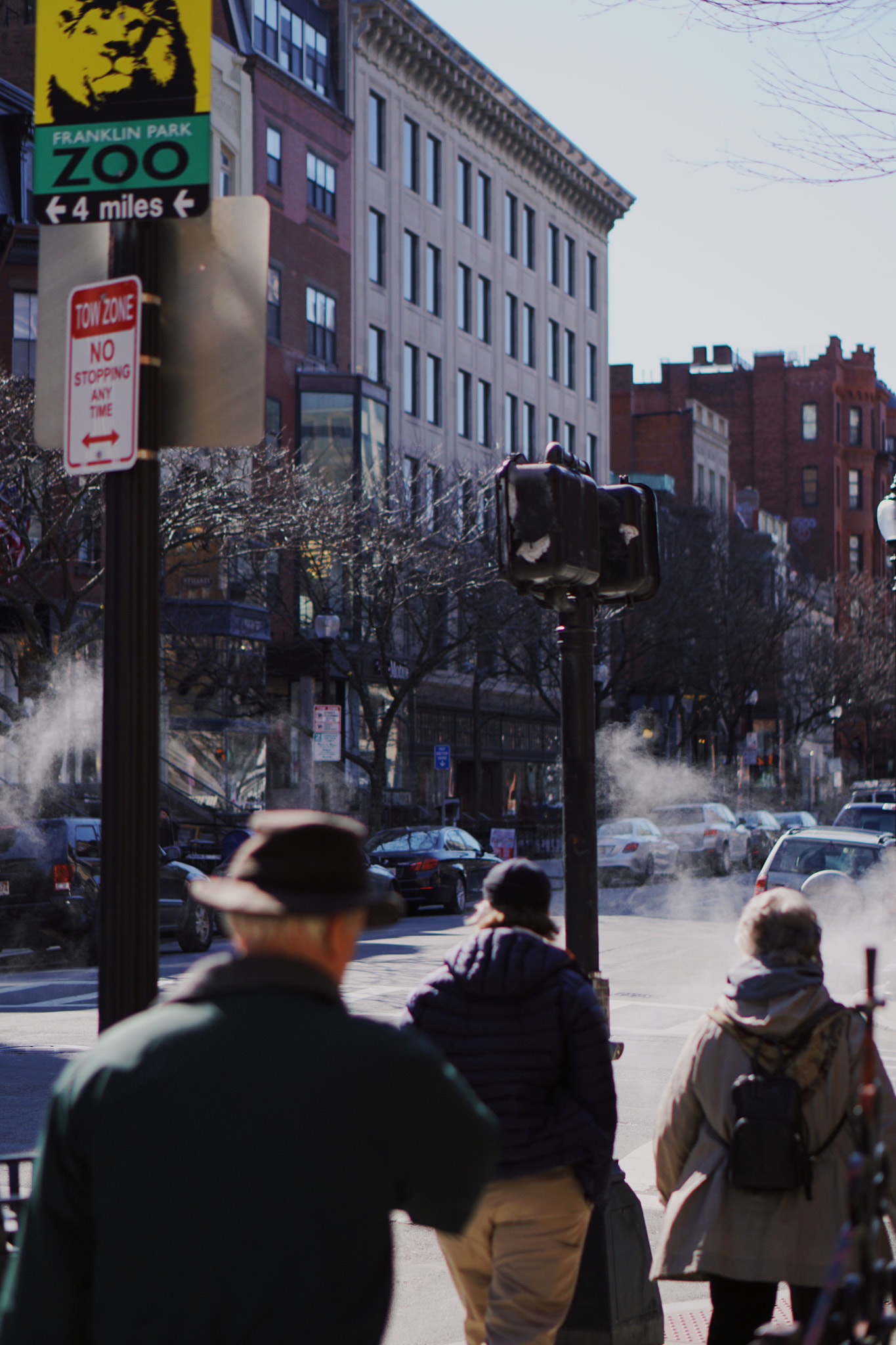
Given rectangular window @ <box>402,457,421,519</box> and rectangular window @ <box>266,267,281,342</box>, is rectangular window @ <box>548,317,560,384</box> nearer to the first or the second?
rectangular window @ <box>402,457,421,519</box>

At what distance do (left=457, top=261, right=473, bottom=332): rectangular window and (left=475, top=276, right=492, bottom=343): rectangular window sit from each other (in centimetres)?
46

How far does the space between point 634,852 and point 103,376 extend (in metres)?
29.8

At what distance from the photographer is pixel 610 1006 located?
15.7 metres

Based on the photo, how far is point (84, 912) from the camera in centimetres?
1841

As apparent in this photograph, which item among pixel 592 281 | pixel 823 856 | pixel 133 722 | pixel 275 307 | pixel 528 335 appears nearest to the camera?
pixel 133 722

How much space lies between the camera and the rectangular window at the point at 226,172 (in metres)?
40.2

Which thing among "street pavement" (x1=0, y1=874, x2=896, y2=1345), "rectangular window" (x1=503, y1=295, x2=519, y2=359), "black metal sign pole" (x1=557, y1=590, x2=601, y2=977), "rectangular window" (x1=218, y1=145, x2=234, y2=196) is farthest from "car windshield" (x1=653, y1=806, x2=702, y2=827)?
"black metal sign pole" (x1=557, y1=590, x2=601, y2=977)

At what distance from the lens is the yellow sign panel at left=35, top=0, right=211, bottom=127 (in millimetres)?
4031

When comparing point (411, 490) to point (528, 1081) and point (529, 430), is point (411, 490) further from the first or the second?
point (528, 1081)

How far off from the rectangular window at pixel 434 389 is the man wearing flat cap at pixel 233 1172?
160 feet

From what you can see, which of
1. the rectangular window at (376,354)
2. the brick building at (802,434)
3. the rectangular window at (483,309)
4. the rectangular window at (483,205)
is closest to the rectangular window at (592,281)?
the rectangular window at (483,205)

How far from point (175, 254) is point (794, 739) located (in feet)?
225

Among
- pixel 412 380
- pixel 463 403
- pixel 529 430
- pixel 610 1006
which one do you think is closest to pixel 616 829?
pixel 610 1006

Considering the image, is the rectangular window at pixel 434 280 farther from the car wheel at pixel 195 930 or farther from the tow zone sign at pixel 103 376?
the tow zone sign at pixel 103 376
